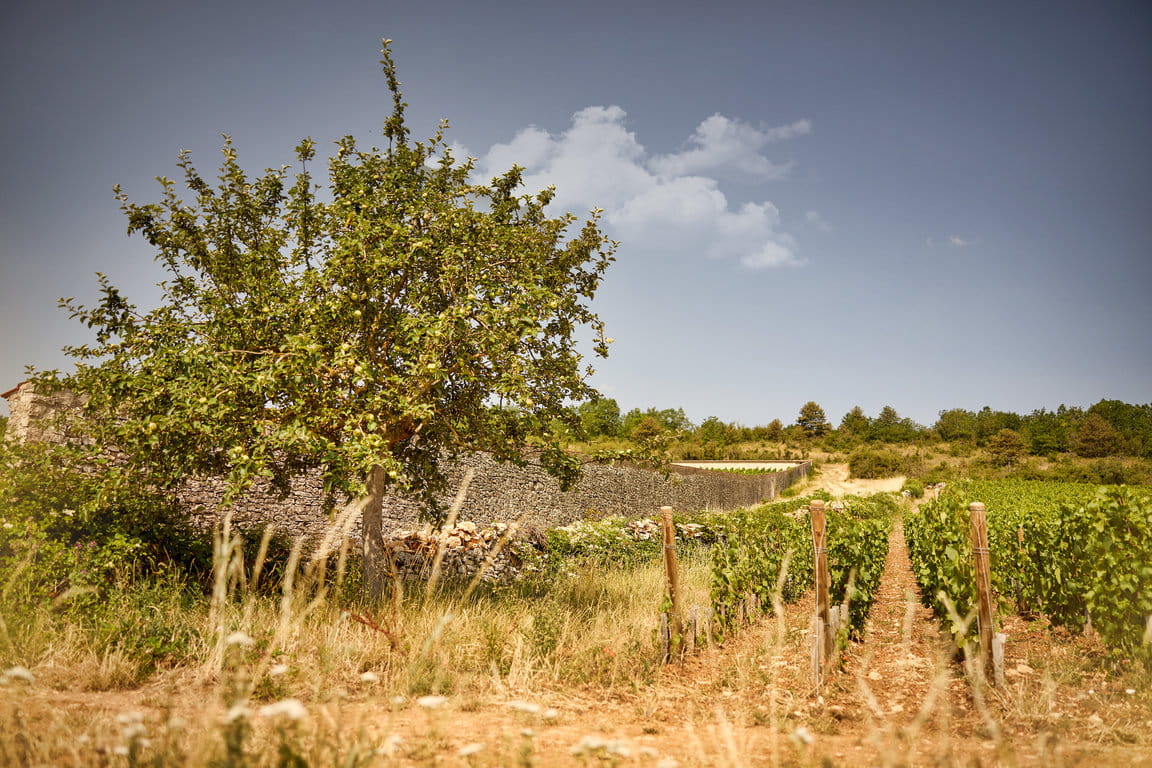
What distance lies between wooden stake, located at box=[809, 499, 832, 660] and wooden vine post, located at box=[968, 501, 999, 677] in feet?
3.93

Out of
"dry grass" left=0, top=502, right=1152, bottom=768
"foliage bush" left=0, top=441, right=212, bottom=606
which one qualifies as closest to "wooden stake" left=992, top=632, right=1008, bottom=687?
"dry grass" left=0, top=502, right=1152, bottom=768

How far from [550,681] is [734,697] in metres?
1.54

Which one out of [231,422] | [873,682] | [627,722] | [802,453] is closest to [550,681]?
[627,722]

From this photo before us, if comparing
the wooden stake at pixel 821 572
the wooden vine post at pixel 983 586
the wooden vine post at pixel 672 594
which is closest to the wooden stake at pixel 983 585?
the wooden vine post at pixel 983 586

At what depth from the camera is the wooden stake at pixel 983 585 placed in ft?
15.7

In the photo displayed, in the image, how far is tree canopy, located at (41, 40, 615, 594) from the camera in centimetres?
527

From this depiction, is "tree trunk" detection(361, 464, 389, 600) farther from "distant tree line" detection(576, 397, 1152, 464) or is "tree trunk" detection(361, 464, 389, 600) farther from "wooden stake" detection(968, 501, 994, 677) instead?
"distant tree line" detection(576, 397, 1152, 464)

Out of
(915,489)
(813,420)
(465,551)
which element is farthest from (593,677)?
(813,420)

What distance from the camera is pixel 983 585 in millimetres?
4816

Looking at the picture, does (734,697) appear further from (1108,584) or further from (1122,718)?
(1108,584)

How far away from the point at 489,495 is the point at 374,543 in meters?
7.60

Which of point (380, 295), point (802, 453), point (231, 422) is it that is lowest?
point (802, 453)

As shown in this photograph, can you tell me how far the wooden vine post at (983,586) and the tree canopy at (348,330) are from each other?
4.04 metres

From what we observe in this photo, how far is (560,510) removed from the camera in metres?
16.4
